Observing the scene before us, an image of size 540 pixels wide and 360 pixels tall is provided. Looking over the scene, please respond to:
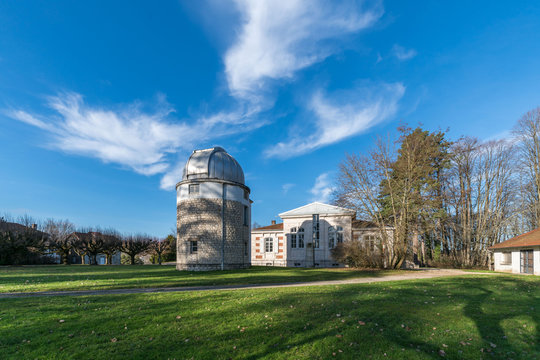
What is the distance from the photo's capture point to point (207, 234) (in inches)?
889

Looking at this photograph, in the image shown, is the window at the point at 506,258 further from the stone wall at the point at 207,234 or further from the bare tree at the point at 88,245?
the bare tree at the point at 88,245

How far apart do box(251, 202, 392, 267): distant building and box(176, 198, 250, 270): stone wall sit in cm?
1149

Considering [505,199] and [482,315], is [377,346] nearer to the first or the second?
[482,315]

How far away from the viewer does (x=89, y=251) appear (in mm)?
36219

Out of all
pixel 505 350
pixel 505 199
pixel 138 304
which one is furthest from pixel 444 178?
pixel 138 304

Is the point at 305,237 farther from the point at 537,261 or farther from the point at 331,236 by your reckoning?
the point at 537,261

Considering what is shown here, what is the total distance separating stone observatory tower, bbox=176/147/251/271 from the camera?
887 inches

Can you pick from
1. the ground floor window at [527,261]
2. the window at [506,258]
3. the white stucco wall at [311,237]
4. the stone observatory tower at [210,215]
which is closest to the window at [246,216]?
the stone observatory tower at [210,215]

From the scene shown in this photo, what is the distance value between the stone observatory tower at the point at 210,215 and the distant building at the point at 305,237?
37.6ft

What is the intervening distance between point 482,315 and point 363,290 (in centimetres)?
380

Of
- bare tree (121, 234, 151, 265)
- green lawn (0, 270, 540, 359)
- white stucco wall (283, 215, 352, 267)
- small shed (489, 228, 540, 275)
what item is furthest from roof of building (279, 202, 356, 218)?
green lawn (0, 270, 540, 359)

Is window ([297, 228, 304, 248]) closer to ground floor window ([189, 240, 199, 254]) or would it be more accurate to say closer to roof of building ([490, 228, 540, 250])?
ground floor window ([189, 240, 199, 254])

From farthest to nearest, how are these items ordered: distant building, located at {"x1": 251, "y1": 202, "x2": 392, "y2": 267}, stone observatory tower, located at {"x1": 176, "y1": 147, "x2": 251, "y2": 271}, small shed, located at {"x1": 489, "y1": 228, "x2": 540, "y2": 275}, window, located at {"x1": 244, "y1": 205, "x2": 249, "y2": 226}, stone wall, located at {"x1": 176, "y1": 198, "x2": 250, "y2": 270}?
distant building, located at {"x1": 251, "y1": 202, "x2": 392, "y2": 267}
window, located at {"x1": 244, "y1": 205, "x2": 249, "y2": 226}
stone observatory tower, located at {"x1": 176, "y1": 147, "x2": 251, "y2": 271}
stone wall, located at {"x1": 176, "y1": 198, "x2": 250, "y2": 270}
small shed, located at {"x1": 489, "y1": 228, "x2": 540, "y2": 275}

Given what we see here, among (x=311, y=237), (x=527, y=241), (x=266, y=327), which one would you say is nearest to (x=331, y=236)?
(x=311, y=237)
